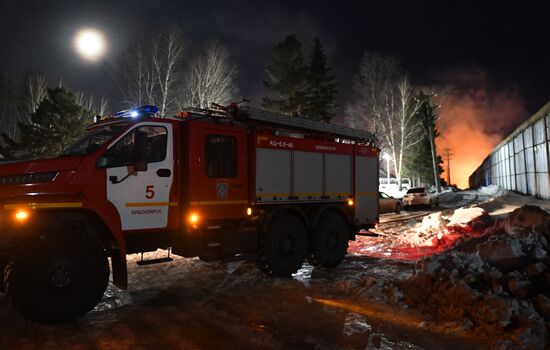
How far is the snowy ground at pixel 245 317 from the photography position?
4.86 m

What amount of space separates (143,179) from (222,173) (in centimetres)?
160

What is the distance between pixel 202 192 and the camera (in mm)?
7320

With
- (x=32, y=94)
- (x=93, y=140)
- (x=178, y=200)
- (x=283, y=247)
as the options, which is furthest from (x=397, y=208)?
(x=32, y=94)

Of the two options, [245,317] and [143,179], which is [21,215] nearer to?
[143,179]

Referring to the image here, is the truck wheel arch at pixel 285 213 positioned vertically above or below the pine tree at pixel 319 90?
below

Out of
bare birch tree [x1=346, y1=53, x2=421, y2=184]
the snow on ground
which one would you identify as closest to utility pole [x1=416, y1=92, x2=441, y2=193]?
bare birch tree [x1=346, y1=53, x2=421, y2=184]

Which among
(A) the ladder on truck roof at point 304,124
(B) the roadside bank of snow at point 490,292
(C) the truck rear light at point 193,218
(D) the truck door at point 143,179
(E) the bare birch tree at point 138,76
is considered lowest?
(B) the roadside bank of snow at point 490,292

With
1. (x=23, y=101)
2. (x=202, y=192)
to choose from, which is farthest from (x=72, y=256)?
(x=23, y=101)

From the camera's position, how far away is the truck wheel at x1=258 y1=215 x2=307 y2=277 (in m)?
8.25

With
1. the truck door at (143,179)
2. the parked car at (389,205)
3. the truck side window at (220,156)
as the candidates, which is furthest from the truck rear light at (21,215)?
the parked car at (389,205)

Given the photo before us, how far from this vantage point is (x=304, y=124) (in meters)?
9.16

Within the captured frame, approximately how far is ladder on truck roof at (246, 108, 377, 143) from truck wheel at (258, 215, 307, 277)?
2.04 m

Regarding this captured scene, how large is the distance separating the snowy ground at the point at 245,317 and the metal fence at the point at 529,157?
2088 cm

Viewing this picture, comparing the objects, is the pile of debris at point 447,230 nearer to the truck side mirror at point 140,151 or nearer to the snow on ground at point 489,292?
the snow on ground at point 489,292
